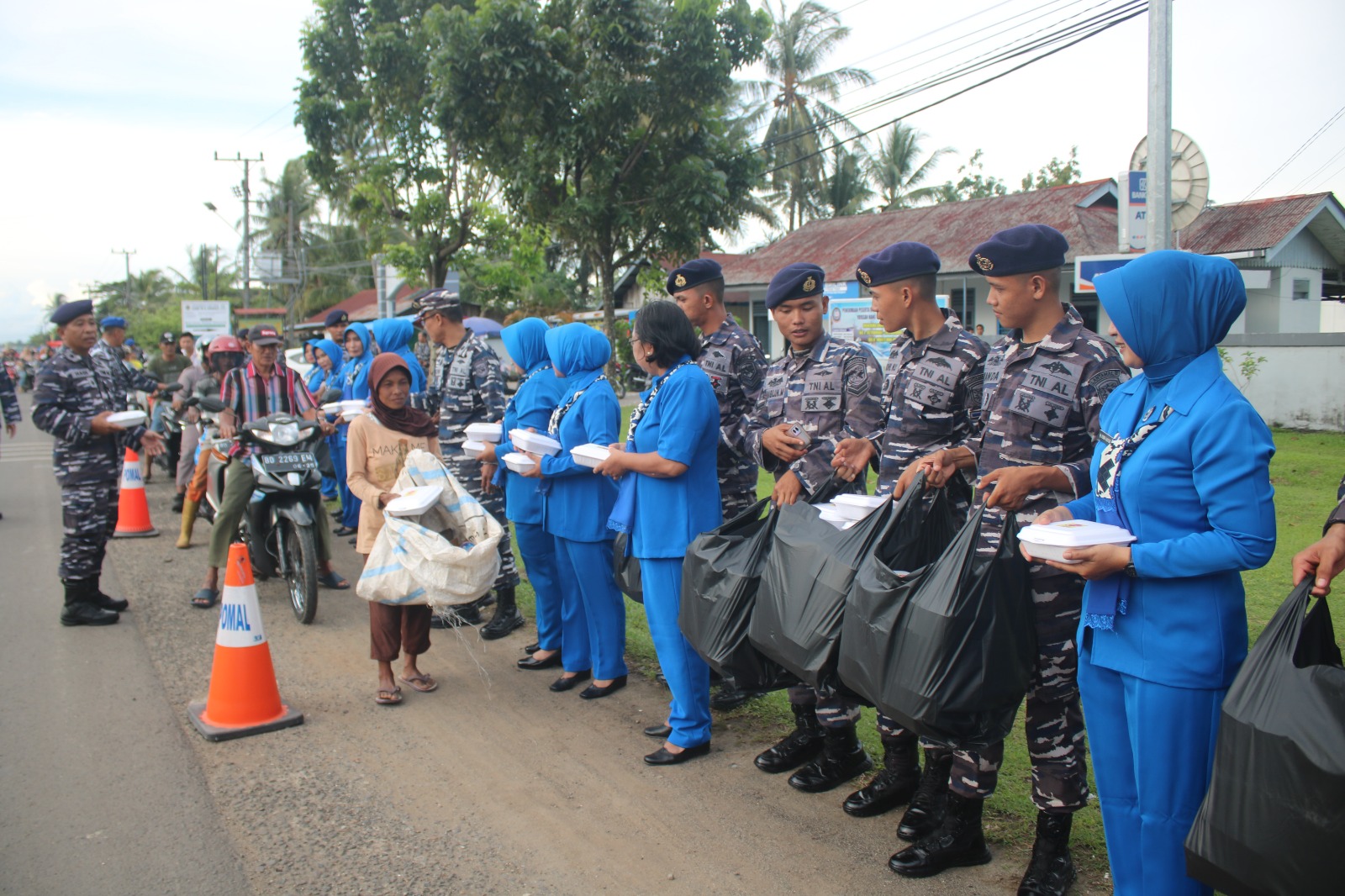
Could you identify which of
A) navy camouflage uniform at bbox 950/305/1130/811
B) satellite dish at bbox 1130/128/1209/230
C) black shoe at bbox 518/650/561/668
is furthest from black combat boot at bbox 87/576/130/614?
satellite dish at bbox 1130/128/1209/230

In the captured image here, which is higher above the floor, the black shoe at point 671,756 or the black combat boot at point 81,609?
the black combat boot at point 81,609

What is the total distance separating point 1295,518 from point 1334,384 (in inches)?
286

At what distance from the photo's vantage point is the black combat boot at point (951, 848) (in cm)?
313

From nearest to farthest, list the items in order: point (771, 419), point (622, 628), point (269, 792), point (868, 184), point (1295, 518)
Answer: point (269, 792) < point (771, 419) < point (622, 628) < point (1295, 518) < point (868, 184)

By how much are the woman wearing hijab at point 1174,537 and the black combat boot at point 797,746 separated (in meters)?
1.64

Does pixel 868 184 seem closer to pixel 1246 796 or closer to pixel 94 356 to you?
pixel 94 356

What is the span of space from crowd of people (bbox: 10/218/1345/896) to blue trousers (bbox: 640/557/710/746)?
12 millimetres

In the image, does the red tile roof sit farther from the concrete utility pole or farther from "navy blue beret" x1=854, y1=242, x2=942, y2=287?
"navy blue beret" x1=854, y1=242, x2=942, y2=287

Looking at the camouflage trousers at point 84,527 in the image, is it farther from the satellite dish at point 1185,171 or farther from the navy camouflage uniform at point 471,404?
the satellite dish at point 1185,171

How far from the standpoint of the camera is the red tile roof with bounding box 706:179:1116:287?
2009 cm

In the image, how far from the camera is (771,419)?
13.9 feet

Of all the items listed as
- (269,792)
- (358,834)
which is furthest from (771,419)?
(269,792)

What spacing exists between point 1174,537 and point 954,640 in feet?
2.01

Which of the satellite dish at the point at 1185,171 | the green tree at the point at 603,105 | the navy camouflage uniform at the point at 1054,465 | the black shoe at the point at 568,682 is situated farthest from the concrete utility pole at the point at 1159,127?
the green tree at the point at 603,105
